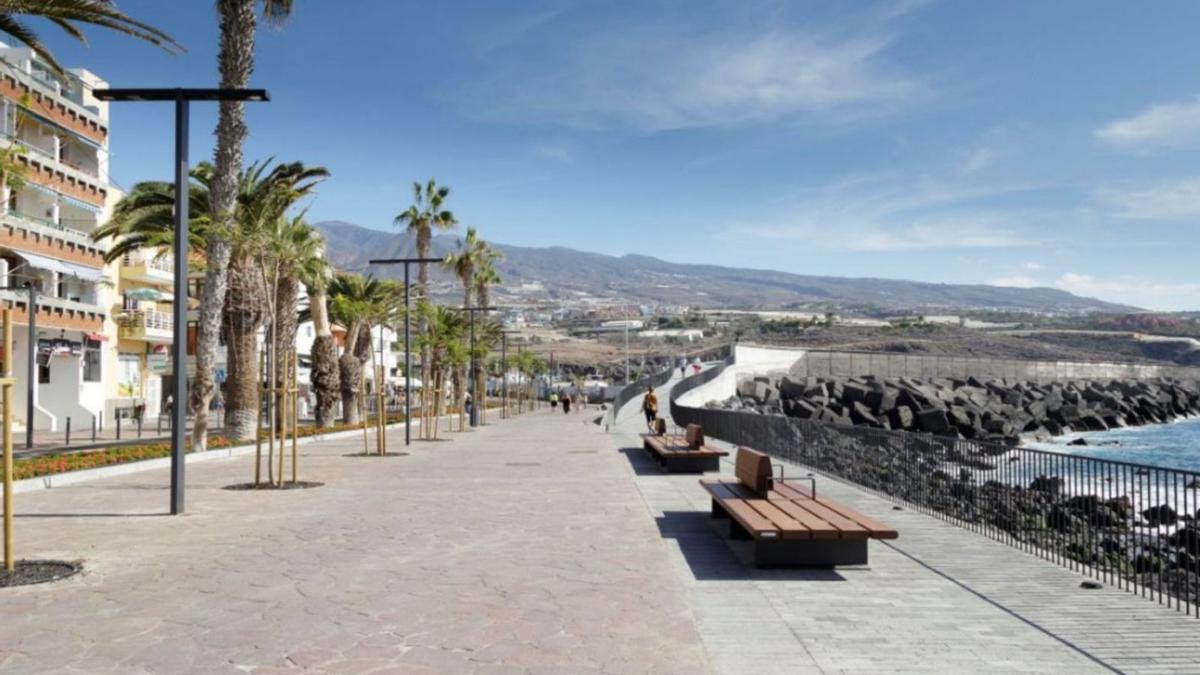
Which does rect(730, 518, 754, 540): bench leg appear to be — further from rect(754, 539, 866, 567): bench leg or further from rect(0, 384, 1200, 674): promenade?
rect(754, 539, 866, 567): bench leg

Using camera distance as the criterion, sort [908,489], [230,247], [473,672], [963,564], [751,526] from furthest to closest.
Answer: [230,247]
[908,489]
[963,564]
[751,526]
[473,672]

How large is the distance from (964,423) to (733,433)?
1309 inches

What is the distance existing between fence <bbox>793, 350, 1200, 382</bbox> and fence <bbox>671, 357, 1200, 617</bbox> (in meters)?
69.9

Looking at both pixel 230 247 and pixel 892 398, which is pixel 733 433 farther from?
pixel 892 398

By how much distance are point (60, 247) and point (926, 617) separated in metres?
41.0

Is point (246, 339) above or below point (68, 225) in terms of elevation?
below

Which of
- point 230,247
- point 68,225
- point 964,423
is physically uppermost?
point 68,225

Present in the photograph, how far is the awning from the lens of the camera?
37688 mm

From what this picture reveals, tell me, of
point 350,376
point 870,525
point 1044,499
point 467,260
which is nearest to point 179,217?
point 870,525

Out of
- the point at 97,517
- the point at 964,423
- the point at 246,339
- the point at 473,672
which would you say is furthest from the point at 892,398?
the point at 473,672

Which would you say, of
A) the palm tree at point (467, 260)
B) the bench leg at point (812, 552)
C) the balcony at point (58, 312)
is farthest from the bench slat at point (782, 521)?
the palm tree at point (467, 260)

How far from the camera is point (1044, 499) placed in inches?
487

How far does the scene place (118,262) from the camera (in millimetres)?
50781

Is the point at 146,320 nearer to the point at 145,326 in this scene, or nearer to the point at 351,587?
the point at 145,326
